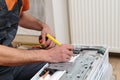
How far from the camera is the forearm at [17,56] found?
771 millimetres

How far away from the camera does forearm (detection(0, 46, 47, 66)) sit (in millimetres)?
771

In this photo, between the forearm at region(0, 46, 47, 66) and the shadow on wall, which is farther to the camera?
the shadow on wall

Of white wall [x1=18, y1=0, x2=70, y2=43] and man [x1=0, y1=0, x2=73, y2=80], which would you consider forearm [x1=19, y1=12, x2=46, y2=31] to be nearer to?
man [x1=0, y1=0, x2=73, y2=80]

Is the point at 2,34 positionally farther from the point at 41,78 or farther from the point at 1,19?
the point at 41,78

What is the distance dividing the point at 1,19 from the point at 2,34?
0.06 meters

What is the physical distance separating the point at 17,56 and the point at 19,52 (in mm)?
16

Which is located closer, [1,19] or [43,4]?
[1,19]

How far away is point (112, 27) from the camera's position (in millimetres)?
1925

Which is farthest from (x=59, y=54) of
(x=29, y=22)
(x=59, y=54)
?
(x=29, y=22)

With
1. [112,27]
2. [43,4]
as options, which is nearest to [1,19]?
[43,4]

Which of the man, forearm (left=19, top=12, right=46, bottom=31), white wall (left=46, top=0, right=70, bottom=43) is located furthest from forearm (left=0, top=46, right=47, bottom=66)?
white wall (left=46, top=0, right=70, bottom=43)

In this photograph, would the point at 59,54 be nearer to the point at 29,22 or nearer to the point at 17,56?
the point at 17,56

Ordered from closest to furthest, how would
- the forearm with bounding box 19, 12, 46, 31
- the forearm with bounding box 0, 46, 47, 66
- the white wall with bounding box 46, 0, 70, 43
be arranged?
1. the forearm with bounding box 0, 46, 47, 66
2. the forearm with bounding box 19, 12, 46, 31
3. the white wall with bounding box 46, 0, 70, 43

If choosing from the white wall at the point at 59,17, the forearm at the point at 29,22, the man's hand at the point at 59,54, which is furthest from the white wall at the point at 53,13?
the man's hand at the point at 59,54
